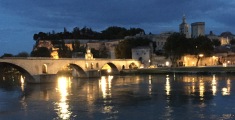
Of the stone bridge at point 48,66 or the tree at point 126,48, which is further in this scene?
the tree at point 126,48

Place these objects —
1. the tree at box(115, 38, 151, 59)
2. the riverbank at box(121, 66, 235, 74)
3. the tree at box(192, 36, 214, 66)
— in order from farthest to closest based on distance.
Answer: the tree at box(115, 38, 151, 59) → the tree at box(192, 36, 214, 66) → the riverbank at box(121, 66, 235, 74)

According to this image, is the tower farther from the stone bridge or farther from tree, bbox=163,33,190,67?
the stone bridge

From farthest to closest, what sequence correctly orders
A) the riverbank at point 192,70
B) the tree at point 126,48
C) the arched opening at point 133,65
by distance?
the tree at point 126,48 < the arched opening at point 133,65 < the riverbank at point 192,70

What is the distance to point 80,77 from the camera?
8669cm

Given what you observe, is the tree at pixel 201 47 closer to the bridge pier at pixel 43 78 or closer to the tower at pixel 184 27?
the bridge pier at pixel 43 78

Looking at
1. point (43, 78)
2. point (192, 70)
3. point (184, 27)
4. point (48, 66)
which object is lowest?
point (43, 78)

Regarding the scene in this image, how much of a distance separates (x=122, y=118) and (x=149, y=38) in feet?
411

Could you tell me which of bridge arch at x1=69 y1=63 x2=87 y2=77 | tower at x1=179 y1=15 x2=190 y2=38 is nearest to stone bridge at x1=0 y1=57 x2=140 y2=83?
bridge arch at x1=69 y1=63 x2=87 y2=77

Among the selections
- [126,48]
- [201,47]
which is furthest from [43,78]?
[126,48]

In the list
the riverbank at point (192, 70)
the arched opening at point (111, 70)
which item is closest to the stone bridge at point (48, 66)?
the arched opening at point (111, 70)

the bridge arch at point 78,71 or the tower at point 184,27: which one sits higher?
the tower at point 184,27

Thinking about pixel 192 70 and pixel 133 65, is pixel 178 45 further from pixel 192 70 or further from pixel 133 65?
pixel 133 65

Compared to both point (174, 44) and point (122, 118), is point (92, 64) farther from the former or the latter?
point (122, 118)

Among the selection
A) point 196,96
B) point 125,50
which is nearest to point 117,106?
point 196,96
